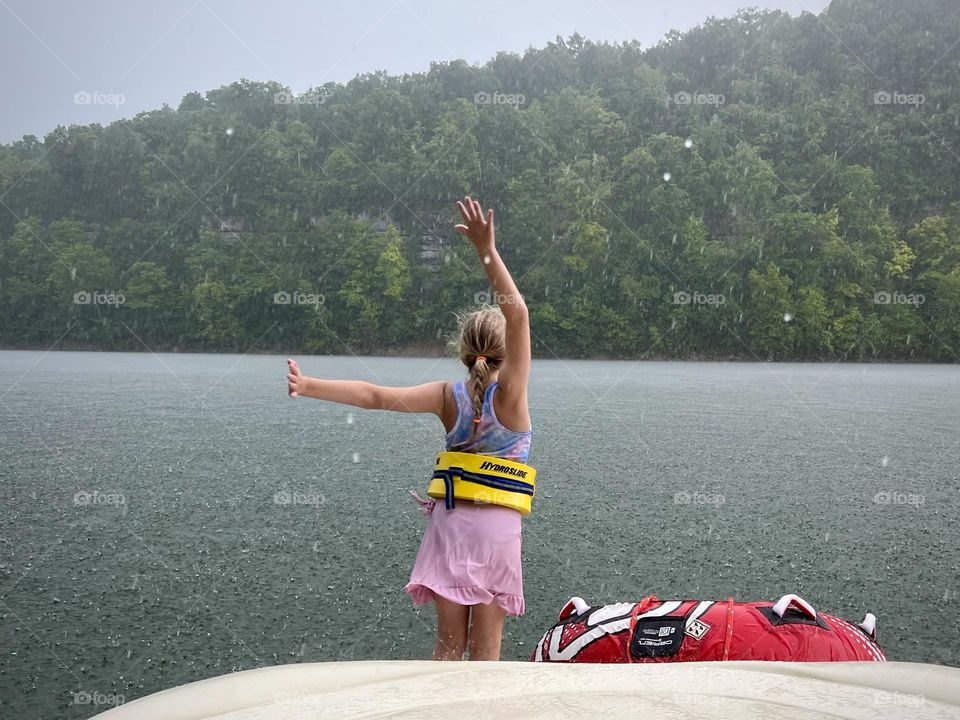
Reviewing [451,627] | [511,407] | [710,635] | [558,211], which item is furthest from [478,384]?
[558,211]

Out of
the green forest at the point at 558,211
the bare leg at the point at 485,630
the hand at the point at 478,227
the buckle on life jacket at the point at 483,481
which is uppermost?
the green forest at the point at 558,211

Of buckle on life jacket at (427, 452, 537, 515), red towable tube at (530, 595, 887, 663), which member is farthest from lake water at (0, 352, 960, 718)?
buckle on life jacket at (427, 452, 537, 515)

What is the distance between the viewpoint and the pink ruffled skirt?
2781 mm

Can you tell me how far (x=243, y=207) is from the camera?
76562mm

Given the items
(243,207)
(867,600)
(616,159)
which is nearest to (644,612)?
(867,600)

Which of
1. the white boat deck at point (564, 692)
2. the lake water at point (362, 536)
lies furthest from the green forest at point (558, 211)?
the white boat deck at point (564, 692)

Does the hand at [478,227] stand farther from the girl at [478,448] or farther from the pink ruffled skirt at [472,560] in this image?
the pink ruffled skirt at [472,560]

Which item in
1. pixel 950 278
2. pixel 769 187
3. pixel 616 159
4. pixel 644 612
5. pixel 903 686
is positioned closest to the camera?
pixel 903 686

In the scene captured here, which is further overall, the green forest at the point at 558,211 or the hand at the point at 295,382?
the green forest at the point at 558,211

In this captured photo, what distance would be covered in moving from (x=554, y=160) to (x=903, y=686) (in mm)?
73392

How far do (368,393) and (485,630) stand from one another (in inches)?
28.9

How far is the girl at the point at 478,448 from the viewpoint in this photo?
2.78 m

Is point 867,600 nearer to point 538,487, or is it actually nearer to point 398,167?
point 538,487

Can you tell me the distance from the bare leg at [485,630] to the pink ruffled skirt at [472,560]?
3cm
